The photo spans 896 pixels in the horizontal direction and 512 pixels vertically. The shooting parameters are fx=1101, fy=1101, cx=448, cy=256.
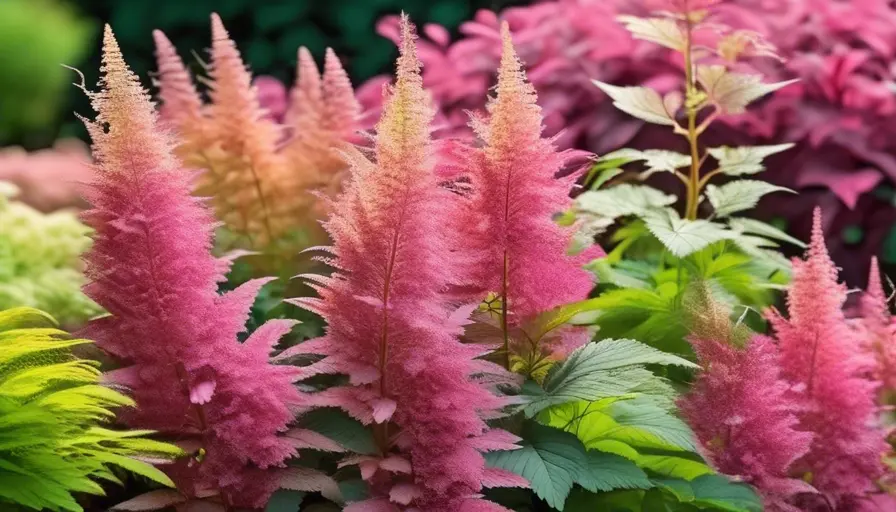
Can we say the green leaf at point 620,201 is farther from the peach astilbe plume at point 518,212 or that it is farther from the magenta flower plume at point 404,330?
the magenta flower plume at point 404,330

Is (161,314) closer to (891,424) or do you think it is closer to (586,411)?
(586,411)

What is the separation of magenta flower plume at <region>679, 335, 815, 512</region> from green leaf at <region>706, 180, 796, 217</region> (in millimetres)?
624

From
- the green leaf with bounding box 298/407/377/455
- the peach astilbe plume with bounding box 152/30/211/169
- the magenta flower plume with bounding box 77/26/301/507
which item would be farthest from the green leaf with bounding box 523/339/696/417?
the peach astilbe plume with bounding box 152/30/211/169

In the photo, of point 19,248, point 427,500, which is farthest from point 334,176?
point 427,500

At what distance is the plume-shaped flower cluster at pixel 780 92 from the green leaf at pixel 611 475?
4.41 feet

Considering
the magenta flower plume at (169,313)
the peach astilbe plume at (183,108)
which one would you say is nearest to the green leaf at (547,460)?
the magenta flower plume at (169,313)

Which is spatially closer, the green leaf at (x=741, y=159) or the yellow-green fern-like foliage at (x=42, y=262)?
the yellow-green fern-like foliage at (x=42, y=262)

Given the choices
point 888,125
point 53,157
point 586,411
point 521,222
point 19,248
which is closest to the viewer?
point 521,222

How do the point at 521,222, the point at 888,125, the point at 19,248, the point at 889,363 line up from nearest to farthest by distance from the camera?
the point at 521,222 → the point at 889,363 → the point at 19,248 → the point at 888,125

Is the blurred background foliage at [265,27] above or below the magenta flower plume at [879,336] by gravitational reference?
above

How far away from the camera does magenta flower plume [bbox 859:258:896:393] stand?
1.76m

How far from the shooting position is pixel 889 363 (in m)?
1.77

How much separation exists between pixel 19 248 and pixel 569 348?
3.29ft

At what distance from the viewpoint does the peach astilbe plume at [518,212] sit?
4.32 ft
